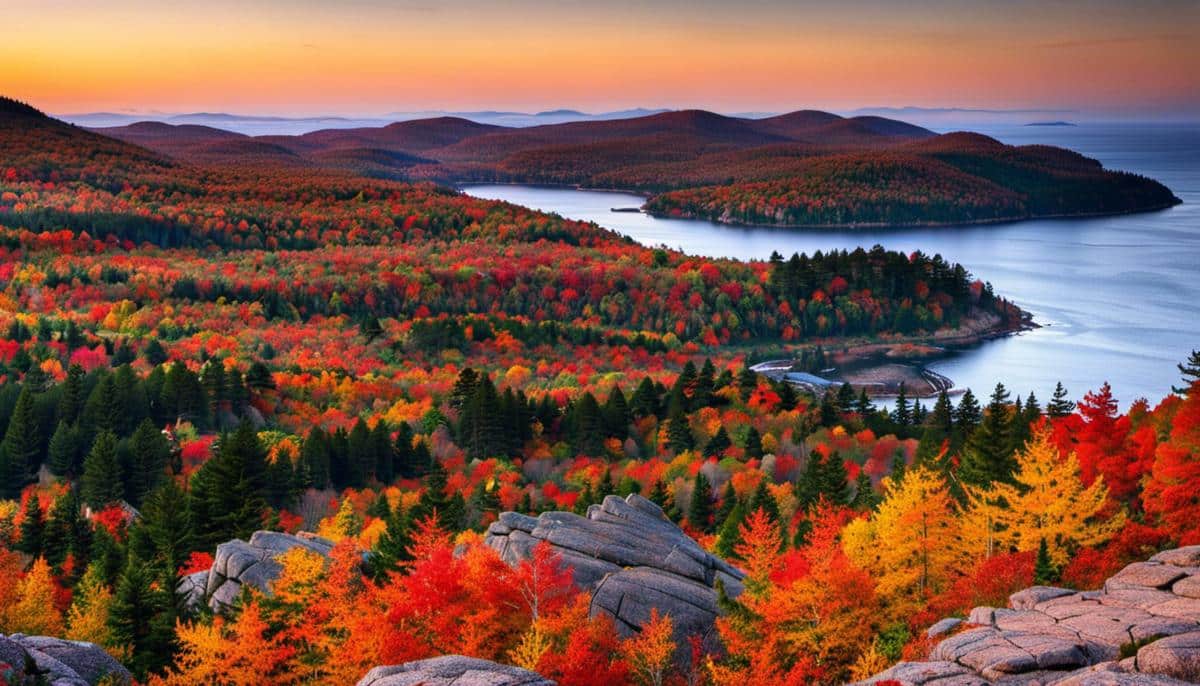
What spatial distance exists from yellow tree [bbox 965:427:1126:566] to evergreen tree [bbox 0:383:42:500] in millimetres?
66594

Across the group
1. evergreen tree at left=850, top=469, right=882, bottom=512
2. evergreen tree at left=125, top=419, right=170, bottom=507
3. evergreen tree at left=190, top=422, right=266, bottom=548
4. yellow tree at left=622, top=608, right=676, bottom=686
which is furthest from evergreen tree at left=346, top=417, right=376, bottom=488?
yellow tree at left=622, top=608, right=676, bottom=686

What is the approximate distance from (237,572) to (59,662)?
38.6ft

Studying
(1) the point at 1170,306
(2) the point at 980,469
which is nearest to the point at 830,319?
(1) the point at 1170,306

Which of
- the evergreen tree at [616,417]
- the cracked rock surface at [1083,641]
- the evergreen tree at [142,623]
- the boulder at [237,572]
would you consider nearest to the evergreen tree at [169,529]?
the boulder at [237,572]

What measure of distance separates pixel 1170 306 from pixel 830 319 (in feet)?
190

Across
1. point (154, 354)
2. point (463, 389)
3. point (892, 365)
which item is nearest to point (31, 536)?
point (463, 389)

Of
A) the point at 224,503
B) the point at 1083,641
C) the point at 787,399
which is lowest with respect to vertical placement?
the point at 787,399

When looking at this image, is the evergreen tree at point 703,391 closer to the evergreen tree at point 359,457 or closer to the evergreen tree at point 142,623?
the evergreen tree at point 359,457

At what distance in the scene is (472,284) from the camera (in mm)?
195500

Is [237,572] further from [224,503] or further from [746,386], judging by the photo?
[746,386]

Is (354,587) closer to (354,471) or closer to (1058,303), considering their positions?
(354,471)

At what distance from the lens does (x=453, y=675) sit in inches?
1031

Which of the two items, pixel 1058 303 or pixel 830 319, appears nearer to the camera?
pixel 830 319

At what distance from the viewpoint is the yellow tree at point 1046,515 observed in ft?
133
